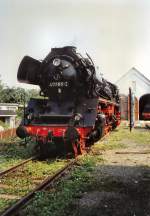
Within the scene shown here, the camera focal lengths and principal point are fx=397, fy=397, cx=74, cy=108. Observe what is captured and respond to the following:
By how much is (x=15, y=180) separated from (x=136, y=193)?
9.24ft

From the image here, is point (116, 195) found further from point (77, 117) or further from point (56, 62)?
point (56, 62)

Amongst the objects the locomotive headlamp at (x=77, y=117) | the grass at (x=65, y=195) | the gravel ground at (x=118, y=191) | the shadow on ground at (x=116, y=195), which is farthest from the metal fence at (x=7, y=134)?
the shadow on ground at (x=116, y=195)

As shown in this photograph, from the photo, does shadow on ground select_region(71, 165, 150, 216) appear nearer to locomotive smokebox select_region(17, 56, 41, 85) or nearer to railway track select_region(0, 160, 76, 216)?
railway track select_region(0, 160, 76, 216)

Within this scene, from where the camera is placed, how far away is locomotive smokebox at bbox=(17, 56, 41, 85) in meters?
13.2

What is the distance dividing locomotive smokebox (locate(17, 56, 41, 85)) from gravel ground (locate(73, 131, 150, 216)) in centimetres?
375

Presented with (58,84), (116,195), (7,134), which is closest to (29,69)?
(58,84)

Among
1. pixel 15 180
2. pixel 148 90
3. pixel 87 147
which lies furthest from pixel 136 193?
pixel 148 90

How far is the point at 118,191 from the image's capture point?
7660 mm

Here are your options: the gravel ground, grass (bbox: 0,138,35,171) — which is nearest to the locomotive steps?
the gravel ground

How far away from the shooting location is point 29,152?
13.5 meters

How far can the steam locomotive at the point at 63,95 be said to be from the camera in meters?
12.4

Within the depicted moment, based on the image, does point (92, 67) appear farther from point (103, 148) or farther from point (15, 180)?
point (15, 180)

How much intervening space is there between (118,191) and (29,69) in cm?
677

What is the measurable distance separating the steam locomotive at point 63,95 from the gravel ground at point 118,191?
4.86 ft
